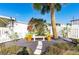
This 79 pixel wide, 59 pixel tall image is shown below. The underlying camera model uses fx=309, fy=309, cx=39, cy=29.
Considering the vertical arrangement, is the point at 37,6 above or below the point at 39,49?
above

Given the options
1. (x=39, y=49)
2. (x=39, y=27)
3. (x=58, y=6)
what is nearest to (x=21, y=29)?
(x=39, y=27)

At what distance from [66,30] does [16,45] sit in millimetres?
616

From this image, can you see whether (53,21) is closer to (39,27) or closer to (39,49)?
(39,27)

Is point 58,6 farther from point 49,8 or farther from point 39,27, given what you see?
point 39,27

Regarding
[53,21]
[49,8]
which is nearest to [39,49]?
[53,21]

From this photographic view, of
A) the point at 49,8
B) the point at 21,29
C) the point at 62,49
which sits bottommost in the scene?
the point at 62,49

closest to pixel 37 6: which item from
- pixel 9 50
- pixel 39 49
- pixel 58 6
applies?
pixel 58 6

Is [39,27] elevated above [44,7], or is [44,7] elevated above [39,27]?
[44,7]

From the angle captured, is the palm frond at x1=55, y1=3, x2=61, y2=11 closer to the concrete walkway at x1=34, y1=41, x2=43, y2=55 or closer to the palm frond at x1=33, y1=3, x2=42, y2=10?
the palm frond at x1=33, y1=3, x2=42, y2=10

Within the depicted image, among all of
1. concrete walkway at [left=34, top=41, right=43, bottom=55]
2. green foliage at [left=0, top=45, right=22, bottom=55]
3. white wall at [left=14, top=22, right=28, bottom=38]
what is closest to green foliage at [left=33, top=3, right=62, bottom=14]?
white wall at [left=14, top=22, right=28, bottom=38]

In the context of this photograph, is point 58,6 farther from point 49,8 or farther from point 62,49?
point 62,49

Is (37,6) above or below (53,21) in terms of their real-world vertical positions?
above
